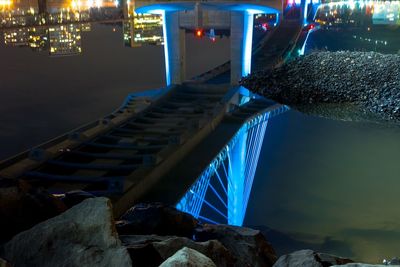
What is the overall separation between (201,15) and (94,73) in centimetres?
2842

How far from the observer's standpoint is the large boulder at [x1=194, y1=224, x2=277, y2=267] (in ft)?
27.6

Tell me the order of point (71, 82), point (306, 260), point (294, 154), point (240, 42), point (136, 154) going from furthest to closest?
point (71, 82), point (240, 42), point (294, 154), point (136, 154), point (306, 260)

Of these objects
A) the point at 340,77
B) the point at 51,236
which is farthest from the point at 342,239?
the point at 340,77

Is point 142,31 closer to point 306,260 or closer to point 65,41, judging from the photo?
point 65,41

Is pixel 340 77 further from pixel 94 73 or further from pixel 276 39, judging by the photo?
pixel 94 73

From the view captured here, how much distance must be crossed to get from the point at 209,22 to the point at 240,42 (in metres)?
2.66

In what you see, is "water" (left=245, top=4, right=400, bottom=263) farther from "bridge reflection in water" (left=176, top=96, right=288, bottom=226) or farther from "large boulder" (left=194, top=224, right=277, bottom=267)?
"large boulder" (left=194, top=224, right=277, bottom=267)

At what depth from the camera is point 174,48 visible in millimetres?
→ 37719

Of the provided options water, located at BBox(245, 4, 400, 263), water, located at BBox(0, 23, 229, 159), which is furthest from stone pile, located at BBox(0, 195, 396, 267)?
water, located at BBox(0, 23, 229, 159)

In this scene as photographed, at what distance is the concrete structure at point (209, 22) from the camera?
1388 inches

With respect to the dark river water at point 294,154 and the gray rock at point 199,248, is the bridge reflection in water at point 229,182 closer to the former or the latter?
the dark river water at point 294,154

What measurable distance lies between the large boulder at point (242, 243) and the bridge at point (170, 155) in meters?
6.88

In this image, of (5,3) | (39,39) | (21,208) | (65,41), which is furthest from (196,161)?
(5,3)

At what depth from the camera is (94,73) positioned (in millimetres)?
61375
